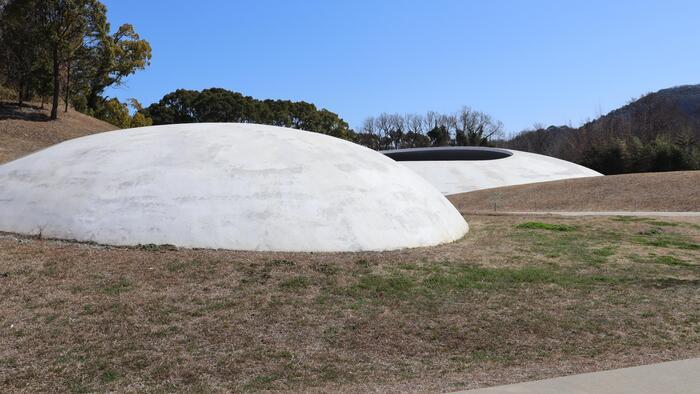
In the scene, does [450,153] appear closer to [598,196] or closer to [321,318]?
[598,196]

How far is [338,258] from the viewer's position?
347 inches

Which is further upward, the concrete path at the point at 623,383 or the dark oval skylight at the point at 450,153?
the dark oval skylight at the point at 450,153

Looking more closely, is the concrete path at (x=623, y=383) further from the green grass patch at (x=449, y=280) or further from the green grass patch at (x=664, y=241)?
the green grass patch at (x=664, y=241)

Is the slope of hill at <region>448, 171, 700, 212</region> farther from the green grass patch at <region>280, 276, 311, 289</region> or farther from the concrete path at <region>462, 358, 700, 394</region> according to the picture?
the concrete path at <region>462, 358, 700, 394</region>

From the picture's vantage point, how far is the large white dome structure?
29.1 ft

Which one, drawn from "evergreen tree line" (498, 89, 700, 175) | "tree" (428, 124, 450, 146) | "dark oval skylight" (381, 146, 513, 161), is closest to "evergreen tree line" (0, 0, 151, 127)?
"dark oval skylight" (381, 146, 513, 161)

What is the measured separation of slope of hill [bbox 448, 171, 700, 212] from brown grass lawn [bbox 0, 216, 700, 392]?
1386cm

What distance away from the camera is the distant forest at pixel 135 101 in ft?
94.3

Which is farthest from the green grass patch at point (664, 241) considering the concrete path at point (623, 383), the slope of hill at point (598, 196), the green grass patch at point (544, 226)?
the slope of hill at point (598, 196)

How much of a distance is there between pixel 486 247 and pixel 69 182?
7.80 m

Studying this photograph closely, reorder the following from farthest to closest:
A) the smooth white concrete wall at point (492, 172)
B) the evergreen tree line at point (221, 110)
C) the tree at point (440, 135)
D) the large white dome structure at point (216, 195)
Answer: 1. the tree at point (440, 135)
2. the evergreen tree line at point (221, 110)
3. the smooth white concrete wall at point (492, 172)
4. the large white dome structure at point (216, 195)

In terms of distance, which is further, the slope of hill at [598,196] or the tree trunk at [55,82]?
the tree trunk at [55,82]

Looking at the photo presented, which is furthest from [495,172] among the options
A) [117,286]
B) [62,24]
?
[117,286]

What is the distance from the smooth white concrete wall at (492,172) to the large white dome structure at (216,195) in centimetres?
2095
